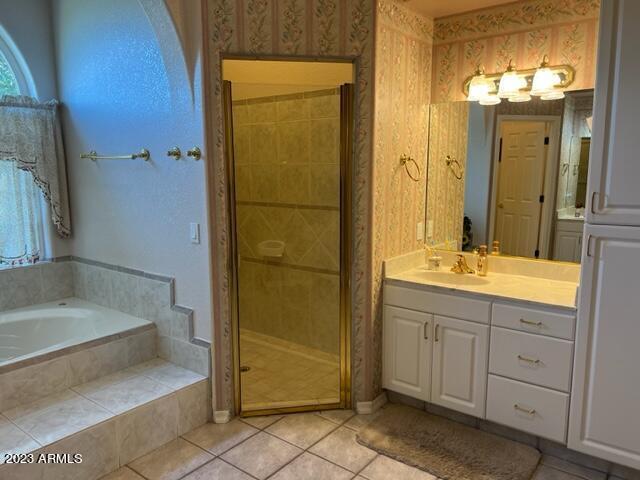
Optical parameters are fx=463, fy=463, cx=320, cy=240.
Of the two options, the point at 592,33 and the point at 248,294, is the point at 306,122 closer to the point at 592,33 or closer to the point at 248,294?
the point at 248,294

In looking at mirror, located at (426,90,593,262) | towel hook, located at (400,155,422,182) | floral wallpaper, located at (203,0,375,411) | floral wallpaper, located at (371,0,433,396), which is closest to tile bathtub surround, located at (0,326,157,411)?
floral wallpaper, located at (203,0,375,411)

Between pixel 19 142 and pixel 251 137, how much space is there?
1.68 meters

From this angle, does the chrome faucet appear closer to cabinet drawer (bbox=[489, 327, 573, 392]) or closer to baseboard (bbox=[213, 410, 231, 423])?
cabinet drawer (bbox=[489, 327, 573, 392])

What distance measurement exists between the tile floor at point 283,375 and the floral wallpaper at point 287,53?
0.24 meters

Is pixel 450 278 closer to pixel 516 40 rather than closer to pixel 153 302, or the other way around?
pixel 516 40

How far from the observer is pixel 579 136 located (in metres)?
2.47

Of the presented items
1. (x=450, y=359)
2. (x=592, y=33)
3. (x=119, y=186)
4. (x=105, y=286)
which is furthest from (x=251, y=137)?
(x=592, y=33)

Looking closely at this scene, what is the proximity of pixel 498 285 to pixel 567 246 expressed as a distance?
464 millimetres

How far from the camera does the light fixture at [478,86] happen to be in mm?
2834

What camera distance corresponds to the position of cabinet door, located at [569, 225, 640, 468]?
2006 mm

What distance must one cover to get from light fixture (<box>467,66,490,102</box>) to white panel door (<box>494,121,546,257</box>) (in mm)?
228

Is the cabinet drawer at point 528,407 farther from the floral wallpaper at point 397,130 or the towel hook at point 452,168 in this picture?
the towel hook at point 452,168

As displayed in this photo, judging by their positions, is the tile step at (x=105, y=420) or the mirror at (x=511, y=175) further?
the mirror at (x=511, y=175)

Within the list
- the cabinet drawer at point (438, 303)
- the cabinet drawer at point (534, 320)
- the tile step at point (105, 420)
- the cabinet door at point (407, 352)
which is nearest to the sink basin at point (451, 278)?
the cabinet drawer at point (438, 303)
